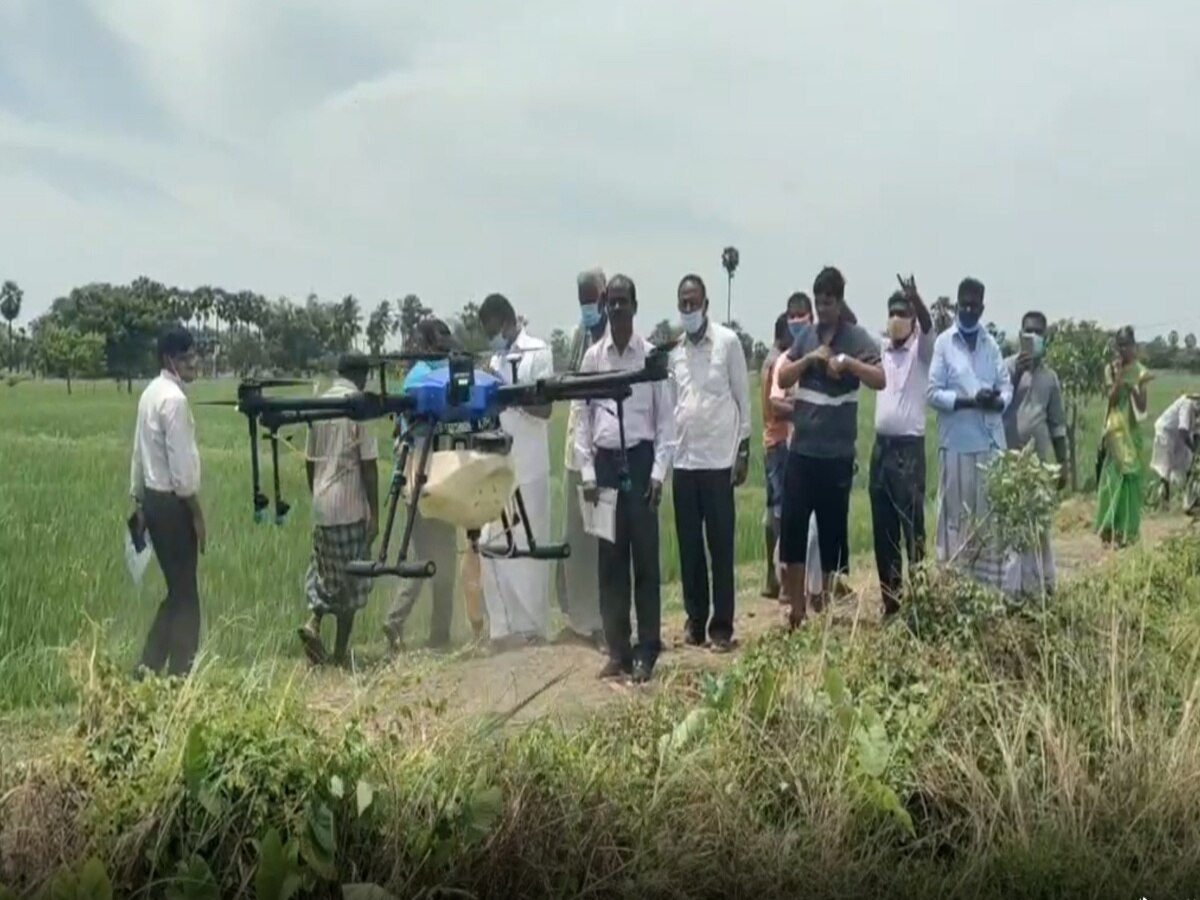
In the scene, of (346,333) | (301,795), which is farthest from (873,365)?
(301,795)

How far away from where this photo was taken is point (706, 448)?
6.94 metres

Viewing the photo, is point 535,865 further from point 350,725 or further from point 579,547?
point 579,547

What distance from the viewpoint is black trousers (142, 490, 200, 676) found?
21.1 feet

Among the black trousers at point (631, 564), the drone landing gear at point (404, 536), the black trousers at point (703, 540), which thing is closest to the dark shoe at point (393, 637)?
the black trousers at point (631, 564)

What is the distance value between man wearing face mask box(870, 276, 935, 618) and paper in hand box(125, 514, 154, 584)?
3601 millimetres

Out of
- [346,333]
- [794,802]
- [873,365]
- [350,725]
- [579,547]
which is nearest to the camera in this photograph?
[350,725]

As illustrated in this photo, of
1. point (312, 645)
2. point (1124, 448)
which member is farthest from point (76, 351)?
point (1124, 448)

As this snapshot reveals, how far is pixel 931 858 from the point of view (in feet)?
13.8

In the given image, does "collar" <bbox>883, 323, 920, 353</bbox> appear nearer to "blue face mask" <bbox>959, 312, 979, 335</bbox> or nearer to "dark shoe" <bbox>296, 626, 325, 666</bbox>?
"blue face mask" <bbox>959, 312, 979, 335</bbox>

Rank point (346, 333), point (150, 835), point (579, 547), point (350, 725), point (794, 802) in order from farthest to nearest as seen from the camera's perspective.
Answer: point (579, 547), point (346, 333), point (794, 802), point (350, 725), point (150, 835)

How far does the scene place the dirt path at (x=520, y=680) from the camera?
434cm

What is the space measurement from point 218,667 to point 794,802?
183 centimetres

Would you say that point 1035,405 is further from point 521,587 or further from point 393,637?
point 393,637

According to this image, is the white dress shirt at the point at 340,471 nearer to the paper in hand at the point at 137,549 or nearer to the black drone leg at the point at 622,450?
the paper in hand at the point at 137,549
